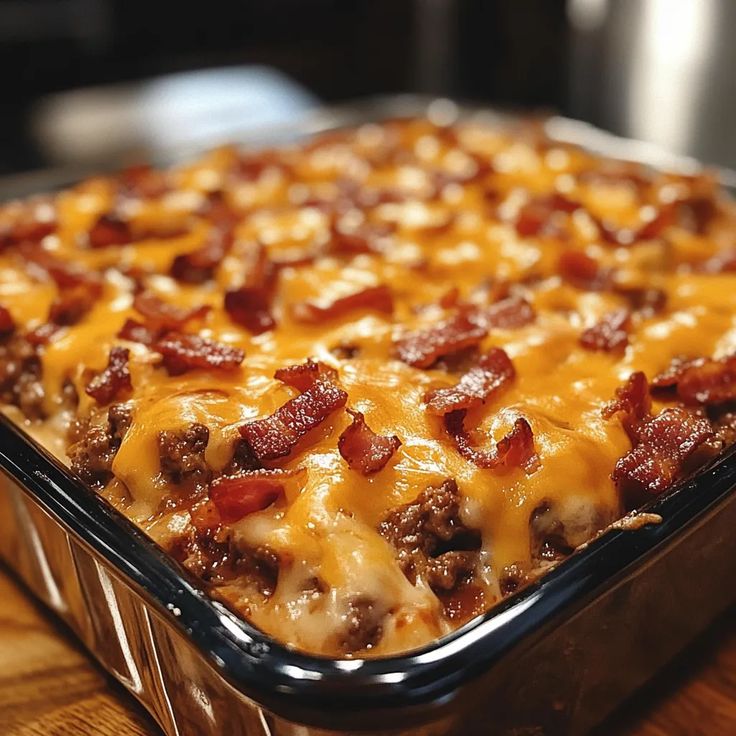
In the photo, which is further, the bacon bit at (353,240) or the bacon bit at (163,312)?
the bacon bit at (353,240)

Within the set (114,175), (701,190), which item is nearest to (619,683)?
(701,190)

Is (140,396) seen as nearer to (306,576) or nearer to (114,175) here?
(306,576)

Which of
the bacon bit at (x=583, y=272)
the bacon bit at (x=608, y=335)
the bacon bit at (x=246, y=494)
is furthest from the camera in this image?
the bacon bit at (x=583, y=272)

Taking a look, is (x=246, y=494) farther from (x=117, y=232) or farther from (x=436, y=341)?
(x=117, y=232)

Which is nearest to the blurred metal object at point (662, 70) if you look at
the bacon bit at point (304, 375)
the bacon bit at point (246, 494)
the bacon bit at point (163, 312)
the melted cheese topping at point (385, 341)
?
the melted cheese topping at point (385, 341)

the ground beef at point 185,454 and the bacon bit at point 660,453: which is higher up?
the ground beef at point 185,454

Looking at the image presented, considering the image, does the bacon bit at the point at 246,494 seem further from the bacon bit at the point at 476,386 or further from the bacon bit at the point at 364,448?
the bacon bit at the point at 476,386
